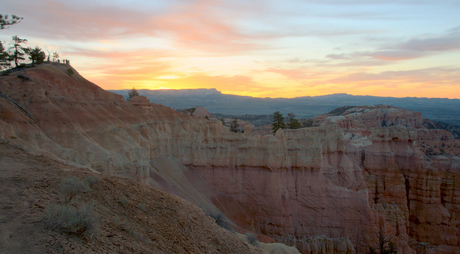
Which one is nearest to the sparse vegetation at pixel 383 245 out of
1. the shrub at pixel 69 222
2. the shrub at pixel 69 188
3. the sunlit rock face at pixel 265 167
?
the sunlit rock face at pixel 265 167

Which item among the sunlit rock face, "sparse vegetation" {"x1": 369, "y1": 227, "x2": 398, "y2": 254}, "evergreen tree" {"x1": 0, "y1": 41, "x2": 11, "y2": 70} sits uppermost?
"evergreen tree" {"x1": 0, "y1": 41, "x2": 11, "y2": 70}

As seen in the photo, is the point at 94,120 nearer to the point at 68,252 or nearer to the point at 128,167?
the point at 128,167

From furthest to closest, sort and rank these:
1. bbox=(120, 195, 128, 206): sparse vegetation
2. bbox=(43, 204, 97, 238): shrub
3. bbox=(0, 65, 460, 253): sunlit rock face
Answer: bbox=(0, 65, 460, 253): sunlit rock face < bbox=(120, 195, 128, 206): sparse vegetation < bbox=(43, 204, 97, 238): shrub

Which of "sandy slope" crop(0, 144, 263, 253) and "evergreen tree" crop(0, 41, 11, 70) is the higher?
"evergreen tree" crop(0, 41, 11, 70)

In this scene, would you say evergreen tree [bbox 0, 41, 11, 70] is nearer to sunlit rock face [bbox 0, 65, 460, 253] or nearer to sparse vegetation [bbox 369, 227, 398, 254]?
sunlit rock face [bbox 0, 65, 460, 253]

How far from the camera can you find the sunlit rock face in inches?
734

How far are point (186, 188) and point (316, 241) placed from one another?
1101cm

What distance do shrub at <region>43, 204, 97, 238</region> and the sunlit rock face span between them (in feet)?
36.0

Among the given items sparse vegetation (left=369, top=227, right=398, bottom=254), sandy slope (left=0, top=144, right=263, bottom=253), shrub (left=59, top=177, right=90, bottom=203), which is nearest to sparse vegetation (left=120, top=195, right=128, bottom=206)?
sandy slope (left=0, top=144, right=263, bottom=253)

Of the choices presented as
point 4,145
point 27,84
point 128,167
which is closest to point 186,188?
point 128,167

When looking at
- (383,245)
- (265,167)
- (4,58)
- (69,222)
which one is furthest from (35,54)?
(383,245)

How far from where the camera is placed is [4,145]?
1165 cm

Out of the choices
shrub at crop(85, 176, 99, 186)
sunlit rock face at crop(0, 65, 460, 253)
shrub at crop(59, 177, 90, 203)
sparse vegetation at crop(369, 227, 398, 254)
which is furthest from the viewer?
sparse vegetation at crop(369, 227, 398, 254)

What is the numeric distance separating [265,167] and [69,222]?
21701mm
